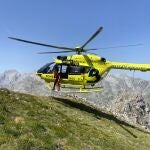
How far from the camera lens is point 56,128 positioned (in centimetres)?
3100

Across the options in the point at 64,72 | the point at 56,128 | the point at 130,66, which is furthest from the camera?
the point at 130,66

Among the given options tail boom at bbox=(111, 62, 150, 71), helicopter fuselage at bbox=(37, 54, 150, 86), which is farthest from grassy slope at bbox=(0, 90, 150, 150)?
tail boom at bbox=(111, 62, 150, 71)

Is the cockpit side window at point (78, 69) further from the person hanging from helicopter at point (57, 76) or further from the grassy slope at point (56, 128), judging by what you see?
the grassy slope at point (56, 128)

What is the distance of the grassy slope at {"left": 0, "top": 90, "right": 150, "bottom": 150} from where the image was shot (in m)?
27.7

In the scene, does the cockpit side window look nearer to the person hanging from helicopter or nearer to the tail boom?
the person hanging from helicopter

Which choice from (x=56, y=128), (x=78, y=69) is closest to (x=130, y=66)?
(x=78, y=69)

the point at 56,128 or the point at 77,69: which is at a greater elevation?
the point at 77,69

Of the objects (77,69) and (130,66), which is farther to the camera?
(130,66)

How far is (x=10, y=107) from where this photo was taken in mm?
32469

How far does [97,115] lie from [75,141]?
12085 mm

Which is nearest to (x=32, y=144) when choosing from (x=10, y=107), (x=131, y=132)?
(x=10, y=107)

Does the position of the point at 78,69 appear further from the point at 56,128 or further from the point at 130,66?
the point at 56,128

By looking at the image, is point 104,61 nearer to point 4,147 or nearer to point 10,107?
point 10,107

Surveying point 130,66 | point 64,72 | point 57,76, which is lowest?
point 57,76
